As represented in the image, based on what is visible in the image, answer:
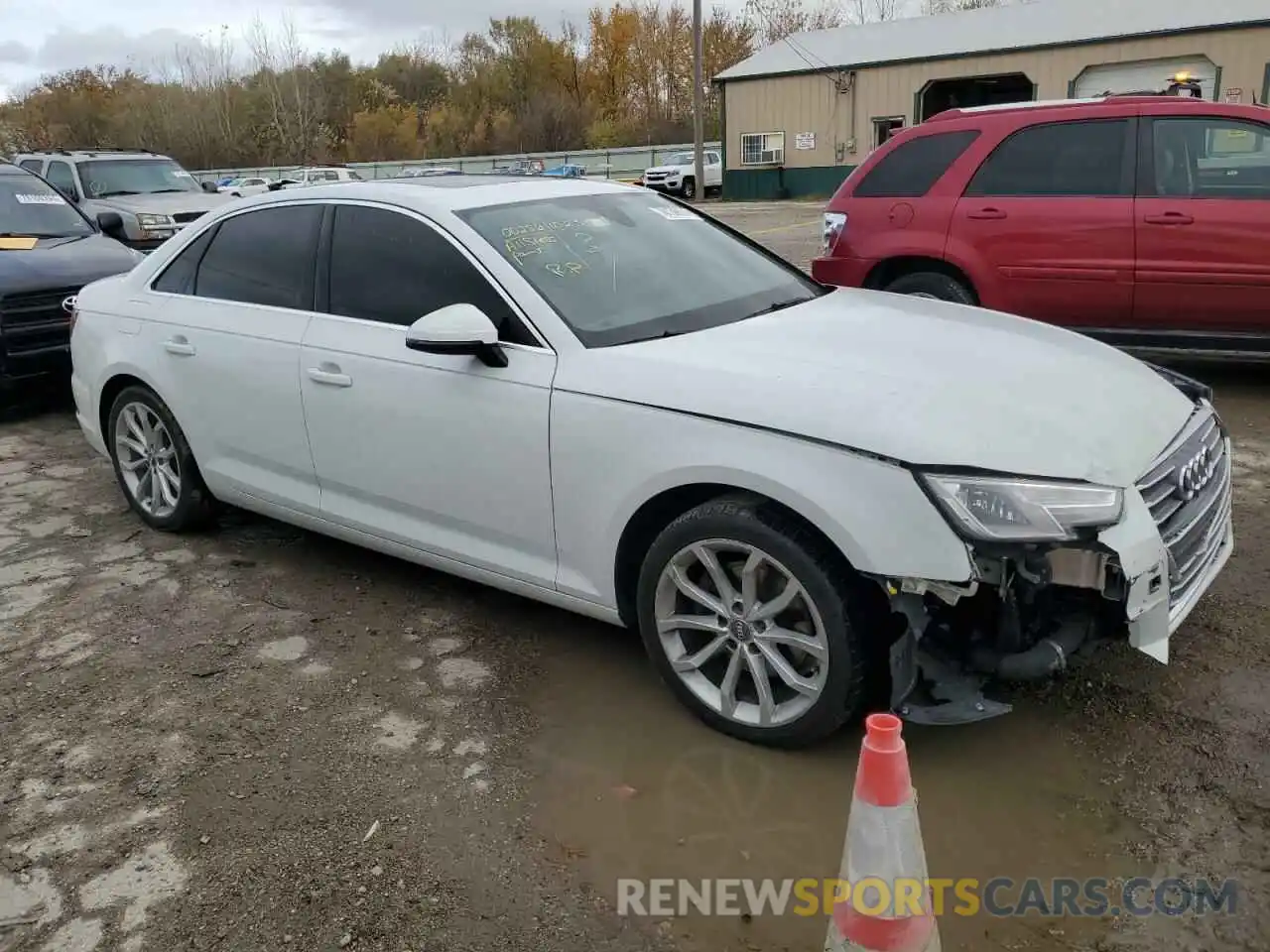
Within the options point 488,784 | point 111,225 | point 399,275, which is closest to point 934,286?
point 399,275

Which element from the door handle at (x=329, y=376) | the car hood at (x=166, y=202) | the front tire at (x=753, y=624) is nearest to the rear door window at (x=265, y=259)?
the door handle at (x=329, y=376)

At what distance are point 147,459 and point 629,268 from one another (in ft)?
9.05

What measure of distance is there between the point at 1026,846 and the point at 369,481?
2529 mm

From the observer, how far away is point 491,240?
11.8 feet

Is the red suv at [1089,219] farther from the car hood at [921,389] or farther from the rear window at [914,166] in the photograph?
the car hood at [921,389]

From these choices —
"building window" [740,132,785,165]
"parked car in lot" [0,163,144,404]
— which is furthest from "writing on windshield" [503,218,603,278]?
"building window" [740,132,785,165]

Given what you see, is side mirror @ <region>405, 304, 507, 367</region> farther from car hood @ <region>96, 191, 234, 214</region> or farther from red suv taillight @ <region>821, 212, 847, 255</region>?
car hood @ <region>96, 191, 234, 214</region>

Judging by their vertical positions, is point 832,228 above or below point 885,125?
below

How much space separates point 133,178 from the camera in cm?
1387

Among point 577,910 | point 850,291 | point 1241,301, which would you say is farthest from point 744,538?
point 1241,301

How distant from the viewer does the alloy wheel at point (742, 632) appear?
287 centimetres

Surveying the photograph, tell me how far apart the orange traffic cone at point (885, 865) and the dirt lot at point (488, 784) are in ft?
1.45

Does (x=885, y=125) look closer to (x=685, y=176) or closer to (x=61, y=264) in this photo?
(x=685, y=176)

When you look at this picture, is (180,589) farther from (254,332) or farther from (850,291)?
(850,291)
